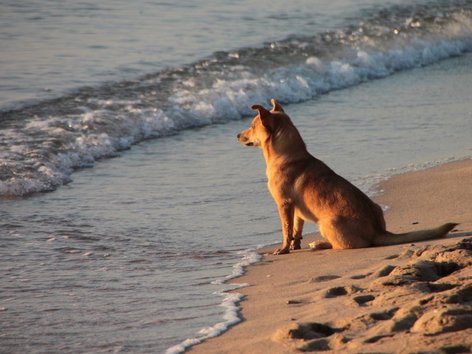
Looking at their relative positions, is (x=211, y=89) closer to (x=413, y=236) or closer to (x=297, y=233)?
(x=297, y=233)

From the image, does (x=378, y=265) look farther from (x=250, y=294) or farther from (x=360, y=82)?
(x=360, y=82)

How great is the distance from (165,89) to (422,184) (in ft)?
21.6

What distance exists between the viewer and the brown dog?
8008 millimetres

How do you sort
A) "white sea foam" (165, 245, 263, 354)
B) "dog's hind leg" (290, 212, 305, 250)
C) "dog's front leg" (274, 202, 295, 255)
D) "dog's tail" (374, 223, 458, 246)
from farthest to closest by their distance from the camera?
"dog's hind leg" (290, 212, 305, 250) → "dog's front leg" (274, 202, 295, 255) → "dog's tail" (374, 223, 458, 246) → "white sea foam" (165, 245, 263, 354)

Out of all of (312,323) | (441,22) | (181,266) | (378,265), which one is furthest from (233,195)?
(441,22)

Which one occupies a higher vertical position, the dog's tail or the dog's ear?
the dog's ear

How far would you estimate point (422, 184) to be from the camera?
10211mm

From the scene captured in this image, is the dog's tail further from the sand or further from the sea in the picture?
the sea

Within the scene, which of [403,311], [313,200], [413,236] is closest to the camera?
[403,311]

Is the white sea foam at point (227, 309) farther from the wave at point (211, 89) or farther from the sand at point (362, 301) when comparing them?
the wave at point (211, 89)

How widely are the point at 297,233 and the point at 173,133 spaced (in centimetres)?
565

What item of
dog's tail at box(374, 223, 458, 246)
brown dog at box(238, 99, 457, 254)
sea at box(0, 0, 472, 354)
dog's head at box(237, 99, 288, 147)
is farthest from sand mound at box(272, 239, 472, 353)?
dog's head at box(237, 99, 288, 147)

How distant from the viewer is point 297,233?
848 centimetres

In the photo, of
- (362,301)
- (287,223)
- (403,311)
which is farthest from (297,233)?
(403,311)
